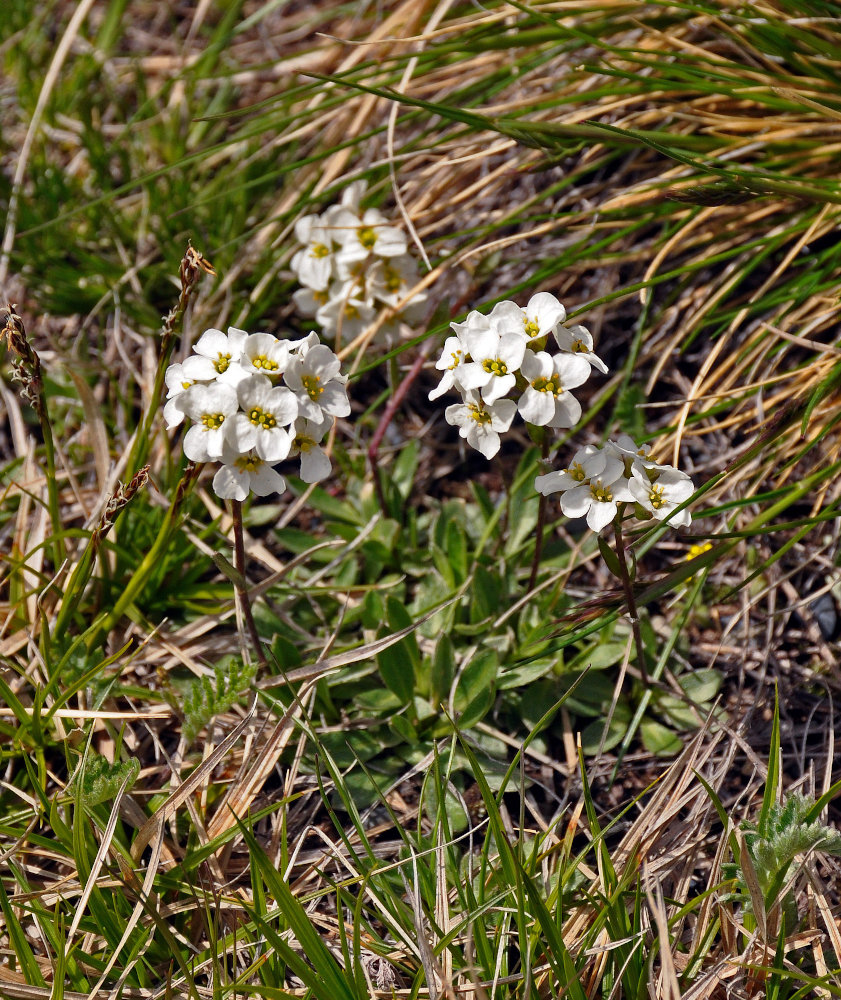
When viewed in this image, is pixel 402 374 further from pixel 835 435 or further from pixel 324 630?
pixel 835 435

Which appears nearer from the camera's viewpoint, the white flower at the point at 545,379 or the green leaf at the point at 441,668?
the white flower at the point at 545,379

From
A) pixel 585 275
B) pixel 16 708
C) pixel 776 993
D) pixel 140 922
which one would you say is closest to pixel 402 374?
pixel 585 275

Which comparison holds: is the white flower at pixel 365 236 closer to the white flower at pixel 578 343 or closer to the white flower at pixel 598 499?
the white flower at pixel 578 343

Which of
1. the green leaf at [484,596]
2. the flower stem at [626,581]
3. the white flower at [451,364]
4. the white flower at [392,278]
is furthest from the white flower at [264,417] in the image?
the white flower at [392,278]

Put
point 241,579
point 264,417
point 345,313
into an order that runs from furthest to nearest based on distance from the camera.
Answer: point 345,313, point 241,579, point 264,417

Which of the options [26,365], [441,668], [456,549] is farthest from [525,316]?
[26,365]

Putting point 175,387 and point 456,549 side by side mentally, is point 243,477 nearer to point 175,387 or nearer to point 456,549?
point 175,387
